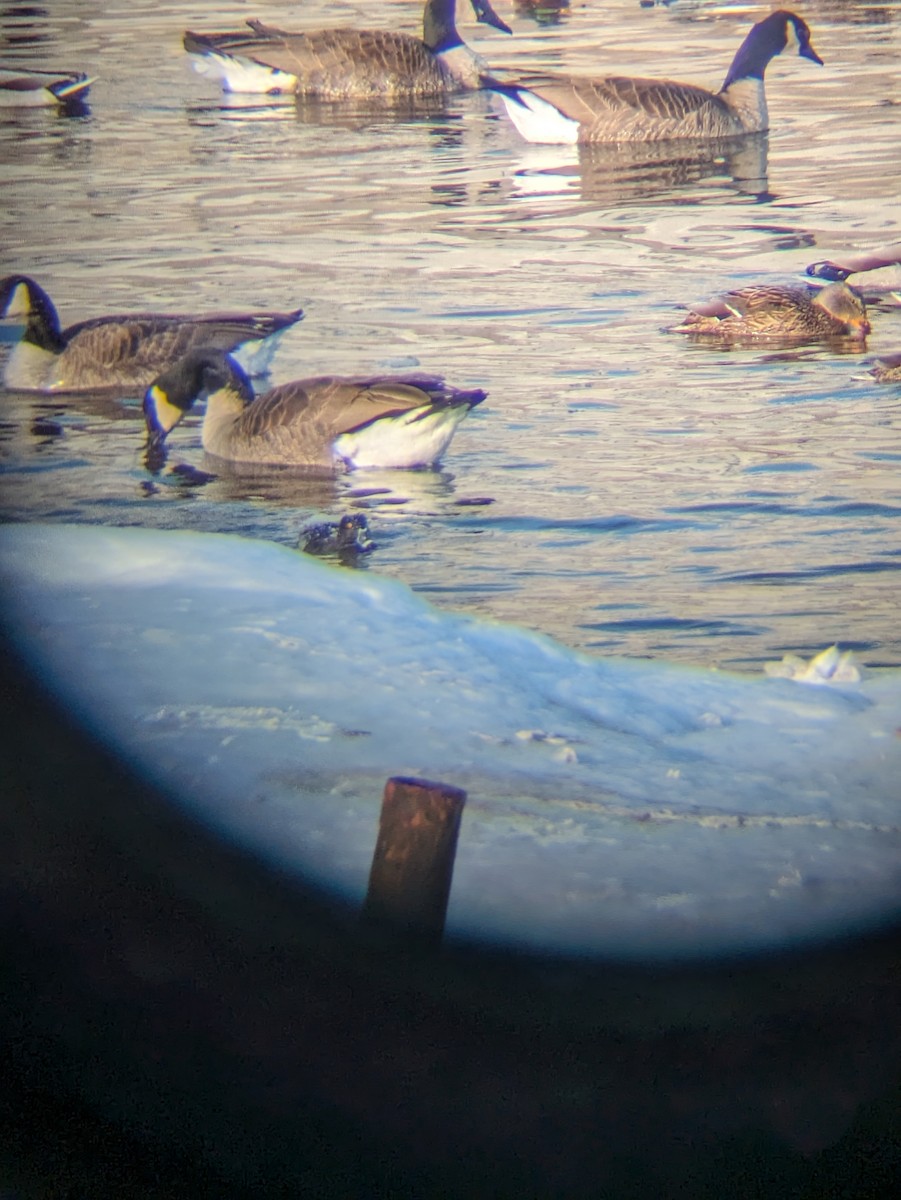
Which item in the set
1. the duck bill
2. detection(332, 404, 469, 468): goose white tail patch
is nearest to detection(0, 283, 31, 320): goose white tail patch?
detection(332, 404, 469, 468): goose white tail patch

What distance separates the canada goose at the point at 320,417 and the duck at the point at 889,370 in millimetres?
2521

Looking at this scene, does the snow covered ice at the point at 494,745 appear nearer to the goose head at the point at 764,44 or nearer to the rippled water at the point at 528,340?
the rippled water at the point at 528,340

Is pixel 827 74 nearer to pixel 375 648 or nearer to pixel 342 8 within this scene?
pixel 342 8

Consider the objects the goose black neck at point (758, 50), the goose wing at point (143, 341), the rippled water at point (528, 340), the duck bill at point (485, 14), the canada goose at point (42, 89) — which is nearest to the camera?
the rippled water at point (528, 340)

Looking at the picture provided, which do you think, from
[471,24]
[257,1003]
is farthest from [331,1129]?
[471,24]

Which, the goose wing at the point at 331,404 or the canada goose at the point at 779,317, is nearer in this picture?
the goose wing at the point at 331,404

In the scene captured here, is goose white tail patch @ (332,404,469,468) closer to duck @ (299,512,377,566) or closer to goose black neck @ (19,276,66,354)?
duck @ (299,512,377,566)

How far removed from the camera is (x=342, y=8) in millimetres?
35094

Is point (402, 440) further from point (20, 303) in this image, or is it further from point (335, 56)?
point (335, 56)

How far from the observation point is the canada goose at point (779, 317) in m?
9.97

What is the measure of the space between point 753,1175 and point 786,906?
2.62ft

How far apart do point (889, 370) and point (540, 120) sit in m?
9.50

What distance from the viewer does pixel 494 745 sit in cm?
442

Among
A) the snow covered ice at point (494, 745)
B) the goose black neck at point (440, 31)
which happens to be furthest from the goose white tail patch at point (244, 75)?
the snow covered ice at point (494, 745)
